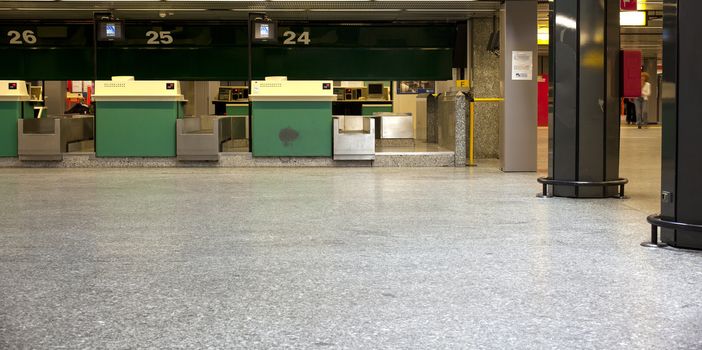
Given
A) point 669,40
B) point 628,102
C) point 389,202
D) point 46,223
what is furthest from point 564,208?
point 628,102

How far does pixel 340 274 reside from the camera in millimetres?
5250

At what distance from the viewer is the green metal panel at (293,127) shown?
14891 millimetres

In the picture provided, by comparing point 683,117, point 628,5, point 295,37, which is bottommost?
point 683,117

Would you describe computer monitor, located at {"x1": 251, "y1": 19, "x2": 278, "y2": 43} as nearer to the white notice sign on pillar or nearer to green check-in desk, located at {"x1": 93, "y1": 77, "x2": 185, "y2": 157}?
green check-in desk, located at {"x1": 93, "y1": 77, "x2": 185, "y2": 157}

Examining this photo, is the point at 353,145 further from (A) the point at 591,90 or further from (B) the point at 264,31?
(A) the point at 591,90

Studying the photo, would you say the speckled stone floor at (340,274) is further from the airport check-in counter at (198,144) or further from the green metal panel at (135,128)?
the green metal panel at (135,128)

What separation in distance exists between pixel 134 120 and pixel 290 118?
2481 mm

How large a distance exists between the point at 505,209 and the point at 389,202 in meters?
1.20

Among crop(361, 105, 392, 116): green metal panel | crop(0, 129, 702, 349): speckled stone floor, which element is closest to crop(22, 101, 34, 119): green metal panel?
crop(0, 129, 702, 349): speckled stone floor

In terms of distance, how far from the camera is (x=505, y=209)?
8.69 m

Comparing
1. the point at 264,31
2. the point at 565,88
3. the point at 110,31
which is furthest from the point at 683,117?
the point at 110,31

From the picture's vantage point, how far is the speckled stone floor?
153 inches

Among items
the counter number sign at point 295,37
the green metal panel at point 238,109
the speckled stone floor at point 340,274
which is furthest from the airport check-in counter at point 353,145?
the green metal panel at point 238,109

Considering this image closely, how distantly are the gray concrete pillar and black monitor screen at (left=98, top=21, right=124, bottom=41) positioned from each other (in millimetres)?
6210
